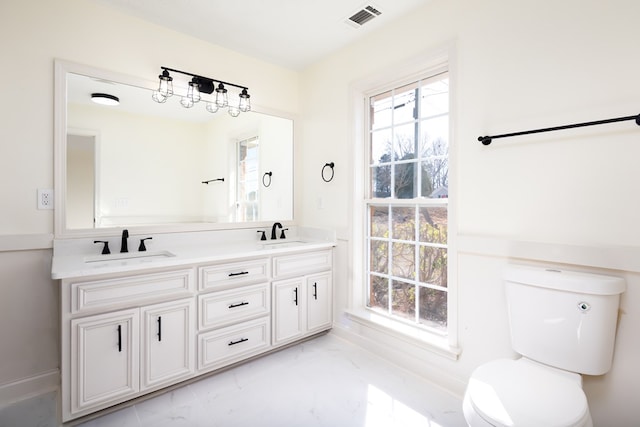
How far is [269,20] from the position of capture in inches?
87.3

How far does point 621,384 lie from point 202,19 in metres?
3.10

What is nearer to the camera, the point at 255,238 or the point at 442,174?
the point at 442,174

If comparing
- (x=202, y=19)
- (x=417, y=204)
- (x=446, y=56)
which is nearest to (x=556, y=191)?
(x=417, y=204)

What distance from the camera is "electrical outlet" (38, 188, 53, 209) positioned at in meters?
1.87

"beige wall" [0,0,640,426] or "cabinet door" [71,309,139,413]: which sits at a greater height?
"beige wall" [0,0,640,426]

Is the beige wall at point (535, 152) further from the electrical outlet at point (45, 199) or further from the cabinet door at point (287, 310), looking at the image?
the electrical outlet at point (45, 199)

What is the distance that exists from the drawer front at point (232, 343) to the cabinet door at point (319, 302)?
0.40m

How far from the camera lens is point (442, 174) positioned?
80.7 inches

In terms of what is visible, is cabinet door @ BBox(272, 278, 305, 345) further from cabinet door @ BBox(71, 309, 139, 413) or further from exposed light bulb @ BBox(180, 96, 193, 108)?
exposed light bulb @ BBox(180, 96, 193, 108)

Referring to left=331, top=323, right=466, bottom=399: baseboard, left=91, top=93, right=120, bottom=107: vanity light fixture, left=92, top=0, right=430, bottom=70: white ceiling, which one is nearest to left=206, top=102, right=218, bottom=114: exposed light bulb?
left=92, top=0, right=430, bottom=70: white ceiling

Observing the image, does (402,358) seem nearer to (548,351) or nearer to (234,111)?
(548,351)

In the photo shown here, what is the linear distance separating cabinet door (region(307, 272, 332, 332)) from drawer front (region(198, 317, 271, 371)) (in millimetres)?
403

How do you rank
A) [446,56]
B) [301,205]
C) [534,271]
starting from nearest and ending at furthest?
[534,271]
[446,56]
[301,205]

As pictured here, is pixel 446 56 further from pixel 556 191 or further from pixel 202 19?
pixel 202 19
